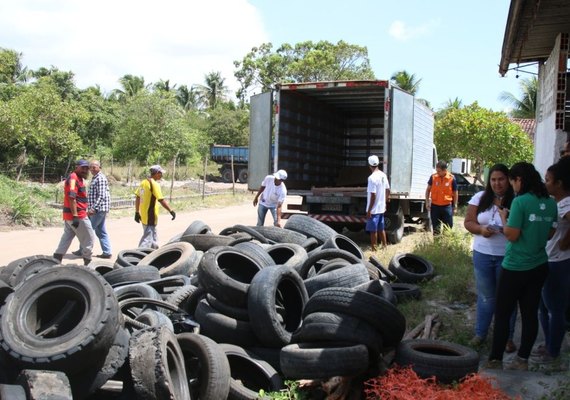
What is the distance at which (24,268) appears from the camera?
21.7 ft

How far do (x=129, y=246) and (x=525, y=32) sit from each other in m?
8.70

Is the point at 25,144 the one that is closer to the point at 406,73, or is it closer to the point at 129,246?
the point at 129,246

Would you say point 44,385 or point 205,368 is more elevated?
point 44,385

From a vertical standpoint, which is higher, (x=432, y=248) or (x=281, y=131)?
(x=281, y=131)

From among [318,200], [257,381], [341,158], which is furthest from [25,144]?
[257,381]

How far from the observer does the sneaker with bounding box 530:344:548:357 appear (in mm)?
5426

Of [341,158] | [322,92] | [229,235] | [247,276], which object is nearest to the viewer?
[247,276]

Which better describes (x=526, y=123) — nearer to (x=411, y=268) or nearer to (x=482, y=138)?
(x=482, y=138)

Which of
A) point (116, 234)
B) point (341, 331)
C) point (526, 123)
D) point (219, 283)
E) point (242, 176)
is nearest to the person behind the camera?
point (341, 331)

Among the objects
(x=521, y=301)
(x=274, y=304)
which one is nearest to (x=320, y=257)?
(x=274, y=304)

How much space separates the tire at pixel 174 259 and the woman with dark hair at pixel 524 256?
4.13 metres

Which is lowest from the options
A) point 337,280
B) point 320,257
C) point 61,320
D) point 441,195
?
point 61,320

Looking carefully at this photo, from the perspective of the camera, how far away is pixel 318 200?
13.0 meters

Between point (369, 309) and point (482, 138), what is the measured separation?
24.6m
